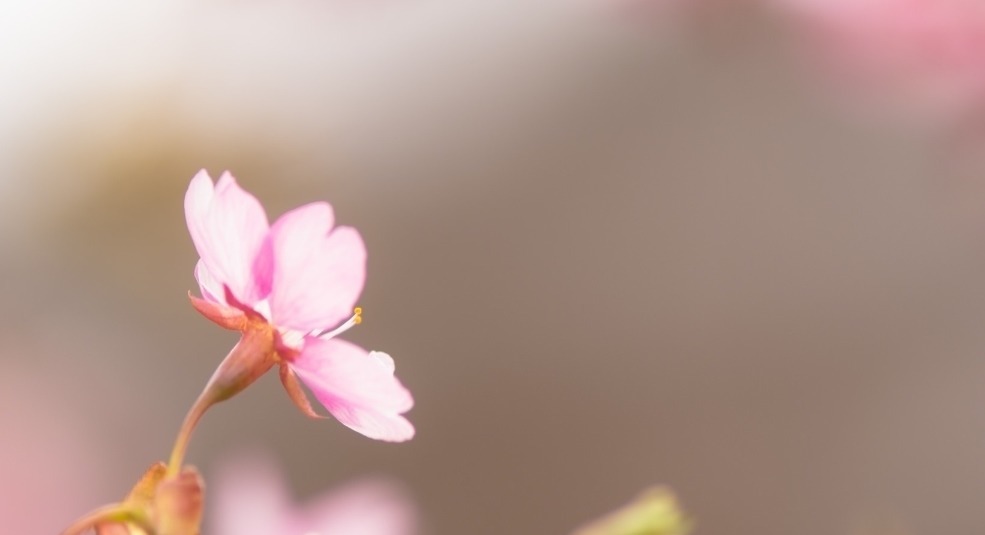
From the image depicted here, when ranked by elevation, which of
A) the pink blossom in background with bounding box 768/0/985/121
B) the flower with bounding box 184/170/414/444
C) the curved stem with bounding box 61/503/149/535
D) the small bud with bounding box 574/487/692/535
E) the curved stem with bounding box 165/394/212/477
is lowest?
Answer: the small bud with bounding box 574/487/692/535

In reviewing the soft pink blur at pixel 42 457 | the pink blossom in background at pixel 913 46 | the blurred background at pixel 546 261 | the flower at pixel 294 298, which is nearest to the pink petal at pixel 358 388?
the flower at pixel 294 298

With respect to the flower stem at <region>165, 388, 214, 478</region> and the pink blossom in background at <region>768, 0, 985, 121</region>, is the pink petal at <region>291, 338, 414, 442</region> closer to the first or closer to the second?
the flower stem at <region>165, 388, 214, 478</region>

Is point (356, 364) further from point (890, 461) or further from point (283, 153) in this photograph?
point (890, 461)

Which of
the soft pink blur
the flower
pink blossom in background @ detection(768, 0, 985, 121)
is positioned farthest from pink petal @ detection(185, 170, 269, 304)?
the soft pink blur

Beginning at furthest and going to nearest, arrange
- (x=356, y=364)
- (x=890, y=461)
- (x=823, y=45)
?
(x=890, y=461) < (x=823, y=45) < (x=356, y=364)

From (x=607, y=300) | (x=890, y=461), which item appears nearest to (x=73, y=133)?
(x=607, y=300)

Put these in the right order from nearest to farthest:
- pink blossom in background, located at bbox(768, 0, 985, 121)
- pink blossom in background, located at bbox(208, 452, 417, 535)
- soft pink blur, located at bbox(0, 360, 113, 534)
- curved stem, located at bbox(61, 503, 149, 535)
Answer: curved stem, located at bbox(61, 503, 149, 535)
pink blossom in background, located at bbox(208, 452, 417, 535)
pink blossom in background, located at bbox(768, 0, 985, 121)
soft pink blur, located at bbox(0, 360, 113, 534)

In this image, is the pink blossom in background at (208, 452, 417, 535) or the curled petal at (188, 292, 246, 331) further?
the pink blossom in background at (208, 452, 417, 535)
